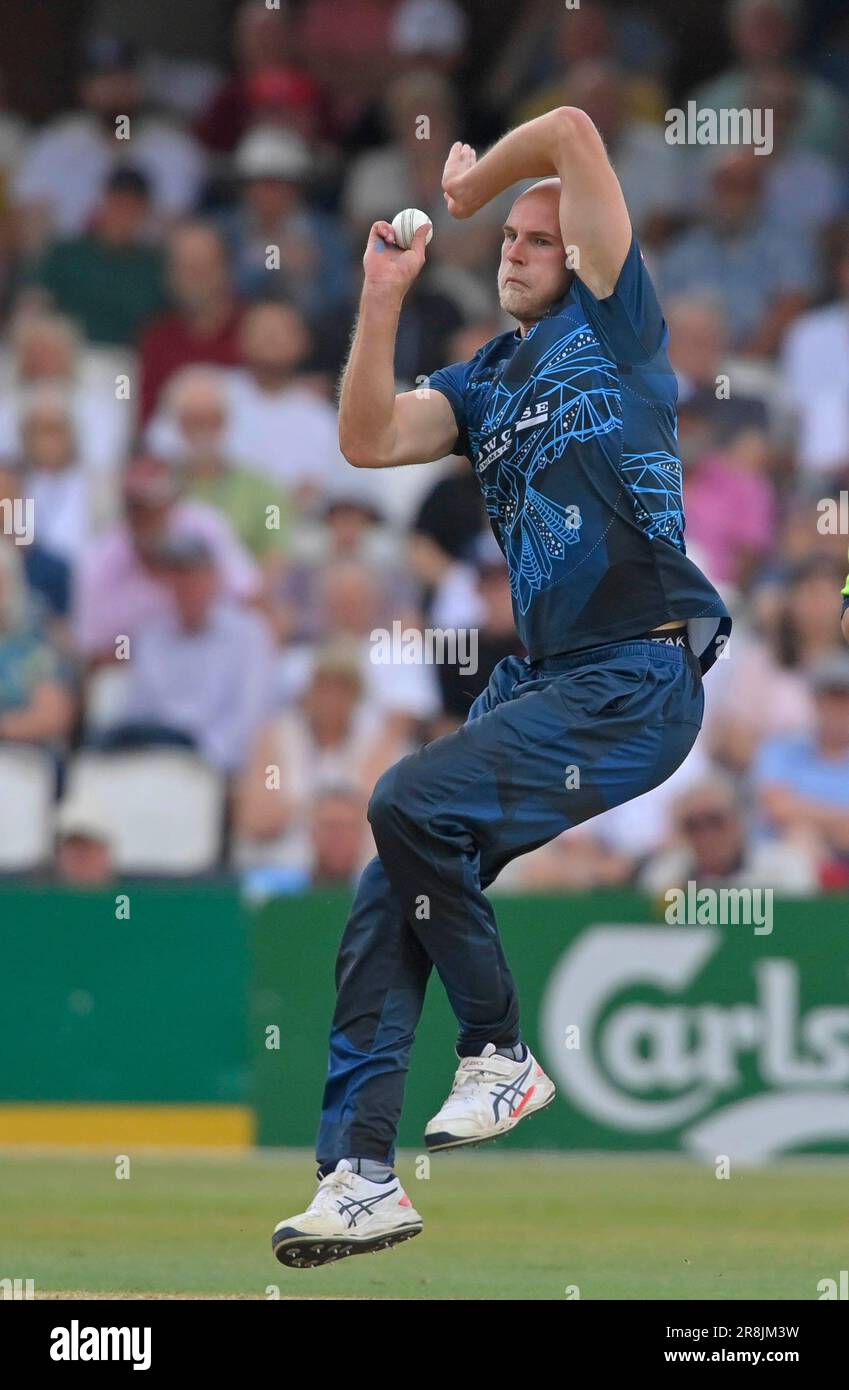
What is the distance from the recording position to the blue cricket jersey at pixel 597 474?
6234mm

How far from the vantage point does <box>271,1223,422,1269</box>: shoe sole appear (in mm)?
6152

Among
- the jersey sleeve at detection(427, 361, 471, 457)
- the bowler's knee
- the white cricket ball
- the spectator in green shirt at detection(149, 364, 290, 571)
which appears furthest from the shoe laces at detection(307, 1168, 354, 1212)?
the spectator in green shirt at detection(149, 364, 290, 571)

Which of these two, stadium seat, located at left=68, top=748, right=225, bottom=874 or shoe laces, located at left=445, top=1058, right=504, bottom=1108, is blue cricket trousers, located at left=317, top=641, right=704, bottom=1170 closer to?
shoe laces, located at left=445, top=1058, right=504, bottom=1108

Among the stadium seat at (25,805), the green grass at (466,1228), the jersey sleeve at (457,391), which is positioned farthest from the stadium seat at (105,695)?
the jersey sleeve at (457,391)

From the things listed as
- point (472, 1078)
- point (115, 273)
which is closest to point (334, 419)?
point (115, 273)

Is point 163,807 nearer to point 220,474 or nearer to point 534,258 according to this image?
point 220,474

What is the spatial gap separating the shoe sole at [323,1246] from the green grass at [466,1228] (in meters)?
0.67

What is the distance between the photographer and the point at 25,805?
12188 mm

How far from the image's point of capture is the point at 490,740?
6184 millimetres

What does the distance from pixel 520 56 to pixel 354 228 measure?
185 centimetres

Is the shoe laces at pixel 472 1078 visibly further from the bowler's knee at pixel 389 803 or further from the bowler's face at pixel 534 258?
the bowler's face at pixel 534 258

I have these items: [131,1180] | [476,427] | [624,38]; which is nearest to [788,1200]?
[131,1180]

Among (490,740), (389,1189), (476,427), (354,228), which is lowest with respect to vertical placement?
(389,1189)

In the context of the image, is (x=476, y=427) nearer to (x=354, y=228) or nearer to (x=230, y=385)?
(x=230, y=385)
